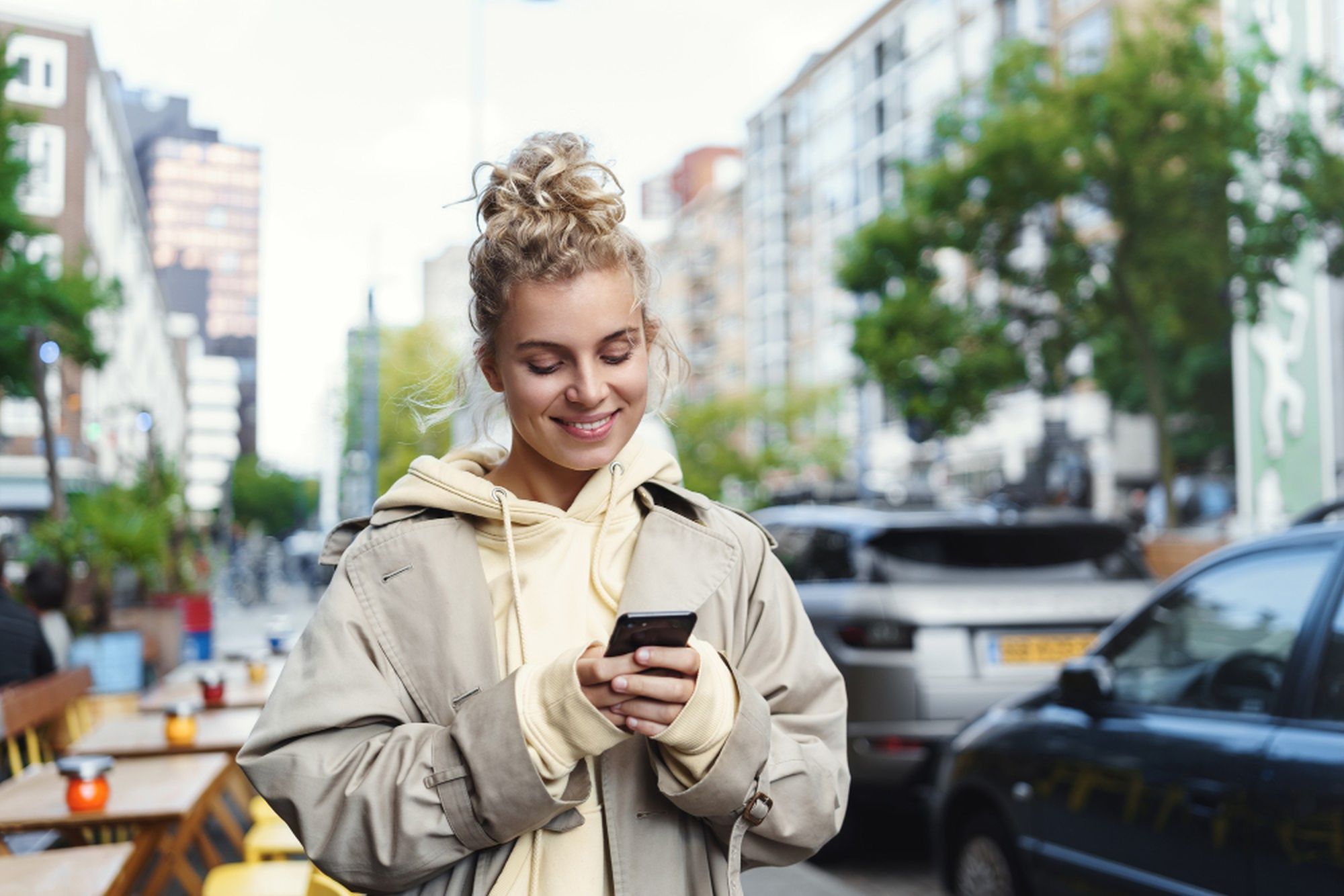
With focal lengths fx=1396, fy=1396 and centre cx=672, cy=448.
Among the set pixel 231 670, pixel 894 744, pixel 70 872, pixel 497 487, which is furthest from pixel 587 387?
pixel 231 670

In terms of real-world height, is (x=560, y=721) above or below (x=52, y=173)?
below

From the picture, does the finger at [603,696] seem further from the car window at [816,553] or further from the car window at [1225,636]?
the car window at [816,553]

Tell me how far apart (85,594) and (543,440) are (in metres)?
11.1

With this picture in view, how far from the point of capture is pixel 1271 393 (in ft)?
73.8

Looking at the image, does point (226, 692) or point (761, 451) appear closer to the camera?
point (226, 692)

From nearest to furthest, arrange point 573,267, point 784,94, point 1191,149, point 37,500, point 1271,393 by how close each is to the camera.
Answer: point 573,267 → point 1191,149 → point 1271,393 → point 37,500 → point 784,94

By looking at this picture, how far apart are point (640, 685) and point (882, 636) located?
5.10 meters

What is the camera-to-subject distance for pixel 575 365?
1857 mm

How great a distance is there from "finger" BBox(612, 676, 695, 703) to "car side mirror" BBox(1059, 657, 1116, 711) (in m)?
2.99

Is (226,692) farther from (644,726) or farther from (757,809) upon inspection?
(644,726)

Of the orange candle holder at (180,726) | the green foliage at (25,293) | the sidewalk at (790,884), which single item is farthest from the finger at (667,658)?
the green foliage at (25,293)

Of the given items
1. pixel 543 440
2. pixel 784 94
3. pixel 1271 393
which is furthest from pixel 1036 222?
pixel 784 94

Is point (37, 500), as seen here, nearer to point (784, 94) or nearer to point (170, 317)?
point (784, 94)

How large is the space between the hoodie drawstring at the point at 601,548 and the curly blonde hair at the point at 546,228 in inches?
8.1
